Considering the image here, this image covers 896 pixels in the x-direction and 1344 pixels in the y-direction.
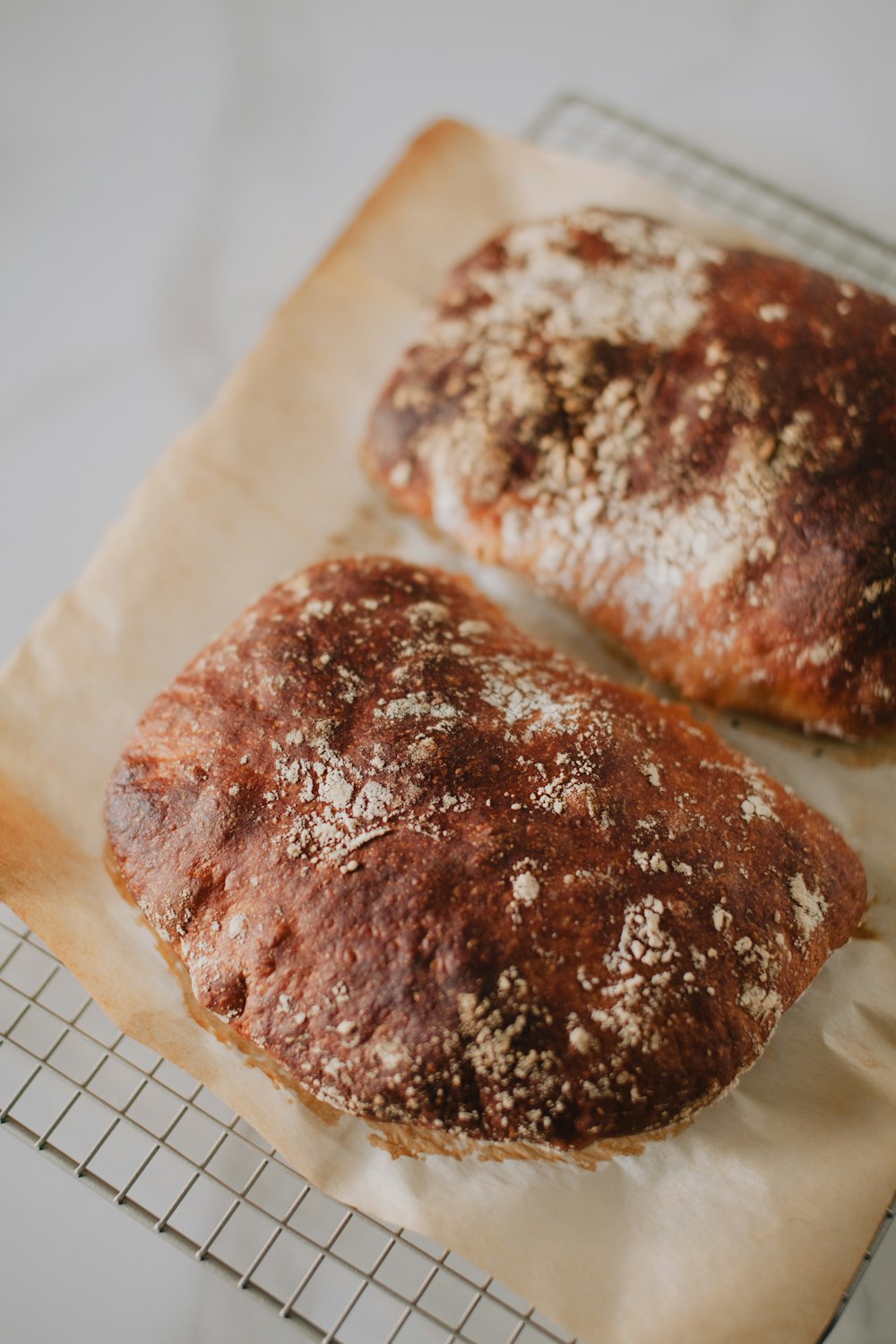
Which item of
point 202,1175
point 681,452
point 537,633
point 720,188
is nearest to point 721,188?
point 720,188

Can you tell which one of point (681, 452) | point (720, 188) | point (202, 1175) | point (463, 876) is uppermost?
point (720, 188)

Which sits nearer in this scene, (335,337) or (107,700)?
(107,700)

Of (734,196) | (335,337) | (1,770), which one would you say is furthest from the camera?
(734,196)

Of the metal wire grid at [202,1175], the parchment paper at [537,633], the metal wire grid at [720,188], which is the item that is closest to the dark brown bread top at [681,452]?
the parchment paper at [537,633]

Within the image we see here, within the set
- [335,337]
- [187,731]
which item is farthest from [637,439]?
[187,731]

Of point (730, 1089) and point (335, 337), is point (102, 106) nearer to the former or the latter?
point (335, 337)

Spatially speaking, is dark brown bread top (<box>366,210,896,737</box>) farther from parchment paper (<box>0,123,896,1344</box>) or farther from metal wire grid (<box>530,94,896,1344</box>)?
metal wire grid (<box>530,94,896,1344</box>)

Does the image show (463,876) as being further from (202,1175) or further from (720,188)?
(720,188)
